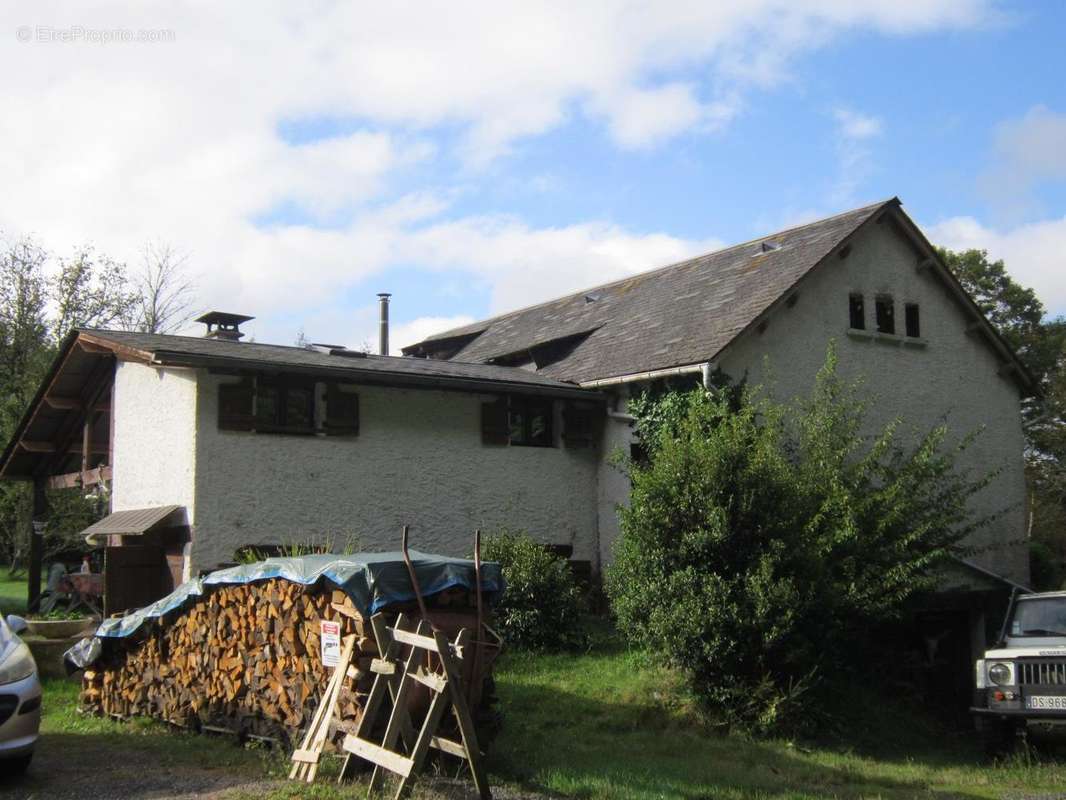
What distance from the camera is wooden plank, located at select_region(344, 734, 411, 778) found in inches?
295

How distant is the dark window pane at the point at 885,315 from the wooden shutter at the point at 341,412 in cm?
1002

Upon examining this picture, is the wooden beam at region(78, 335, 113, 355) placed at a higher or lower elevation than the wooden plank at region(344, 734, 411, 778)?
higher

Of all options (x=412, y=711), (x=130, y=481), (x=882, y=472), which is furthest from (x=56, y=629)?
(x=882, y=472)

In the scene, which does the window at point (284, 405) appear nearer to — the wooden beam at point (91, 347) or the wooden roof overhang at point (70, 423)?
the wooden roof overhang at point (70, 423)

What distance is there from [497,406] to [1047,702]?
9.49 meters

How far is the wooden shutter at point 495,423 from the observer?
699 inches

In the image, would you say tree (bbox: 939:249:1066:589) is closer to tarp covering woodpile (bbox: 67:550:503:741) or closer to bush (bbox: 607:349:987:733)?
bush (bbox: 607:349:987:733)

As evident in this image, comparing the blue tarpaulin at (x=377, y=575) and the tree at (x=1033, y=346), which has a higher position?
the tree at (x=1033, y=346)

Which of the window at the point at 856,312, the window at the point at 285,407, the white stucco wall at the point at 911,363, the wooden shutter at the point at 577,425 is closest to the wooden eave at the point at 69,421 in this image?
the window at the point at 285,407

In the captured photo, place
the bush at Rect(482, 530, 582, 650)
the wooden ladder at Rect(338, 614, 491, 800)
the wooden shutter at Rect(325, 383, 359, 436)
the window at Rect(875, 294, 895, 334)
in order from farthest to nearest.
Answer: the window at Rect(875, 294, 895, 334) < the wooden shutter at Rect(325, 383, 359, 436) < the bush at Rect(482, 530, 582, 650) < the wooden ladder at Rect(338, 614, 491, 800)

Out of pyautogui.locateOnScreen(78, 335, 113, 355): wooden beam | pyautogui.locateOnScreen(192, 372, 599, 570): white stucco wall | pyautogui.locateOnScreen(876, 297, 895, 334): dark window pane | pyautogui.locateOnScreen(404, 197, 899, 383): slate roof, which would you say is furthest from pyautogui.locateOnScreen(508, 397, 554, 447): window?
pyautogui.locateOnScreen(78, 335, 113, 355): wooden beam

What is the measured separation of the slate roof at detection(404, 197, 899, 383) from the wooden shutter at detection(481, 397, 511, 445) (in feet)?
5.66

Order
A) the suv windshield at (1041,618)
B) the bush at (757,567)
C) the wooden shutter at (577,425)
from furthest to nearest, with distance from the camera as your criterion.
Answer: the wooden shutter at (577,425) → the suv windshield at (1041,618) → the bush at (757,567)

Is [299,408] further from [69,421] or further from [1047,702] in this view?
[1047,702]
